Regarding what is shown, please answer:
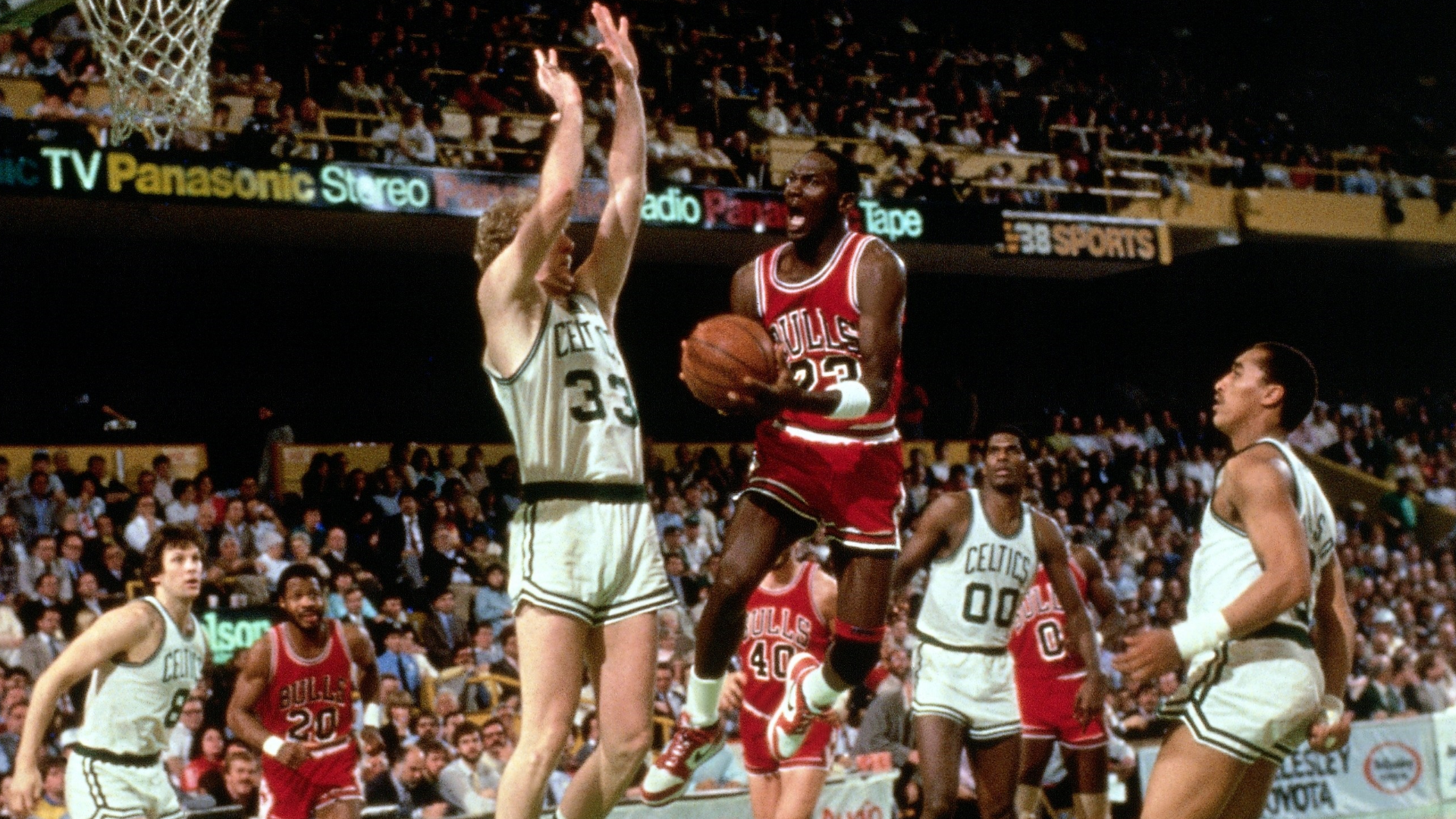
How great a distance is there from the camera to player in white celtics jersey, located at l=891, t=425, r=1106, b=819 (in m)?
8.22

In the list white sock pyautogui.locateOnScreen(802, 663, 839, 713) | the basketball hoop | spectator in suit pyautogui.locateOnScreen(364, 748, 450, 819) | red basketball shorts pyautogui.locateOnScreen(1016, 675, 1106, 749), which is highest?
the basketball hoop

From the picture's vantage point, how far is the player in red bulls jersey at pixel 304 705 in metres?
8.20

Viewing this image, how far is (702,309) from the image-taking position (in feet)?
69.3

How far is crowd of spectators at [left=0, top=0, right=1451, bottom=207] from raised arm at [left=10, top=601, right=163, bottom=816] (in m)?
7.74

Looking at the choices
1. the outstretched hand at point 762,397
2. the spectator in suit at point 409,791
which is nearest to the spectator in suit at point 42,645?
the spectator in suit at point 409,791

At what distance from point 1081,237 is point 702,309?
16.1 feet

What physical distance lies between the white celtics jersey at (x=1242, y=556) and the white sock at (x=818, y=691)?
4.88ft

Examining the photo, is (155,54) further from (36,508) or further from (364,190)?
(364,190)

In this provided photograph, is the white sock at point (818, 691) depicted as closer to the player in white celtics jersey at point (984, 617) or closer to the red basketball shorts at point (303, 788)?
the player in white celtics jersey at point (984, 617)

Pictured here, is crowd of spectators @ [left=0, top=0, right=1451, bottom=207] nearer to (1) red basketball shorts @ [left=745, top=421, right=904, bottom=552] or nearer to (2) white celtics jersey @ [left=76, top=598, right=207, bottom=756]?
(2) white celtics jersey @ [left=76, top=598, right=207, bottom=756]

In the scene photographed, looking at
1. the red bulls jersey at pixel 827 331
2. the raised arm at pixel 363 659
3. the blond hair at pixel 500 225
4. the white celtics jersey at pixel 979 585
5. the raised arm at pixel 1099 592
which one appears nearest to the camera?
the blond hair at pixel 500 225

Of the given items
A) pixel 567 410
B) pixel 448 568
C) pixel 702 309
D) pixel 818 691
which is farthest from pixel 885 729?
pixel 702 309

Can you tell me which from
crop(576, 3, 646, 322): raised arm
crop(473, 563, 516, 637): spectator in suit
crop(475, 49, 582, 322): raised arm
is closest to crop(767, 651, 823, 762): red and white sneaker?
crop(576, 3, 646, 322): raised arm

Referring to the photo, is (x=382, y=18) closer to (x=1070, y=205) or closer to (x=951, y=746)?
(x=1070, y=205)
